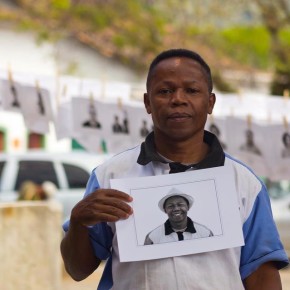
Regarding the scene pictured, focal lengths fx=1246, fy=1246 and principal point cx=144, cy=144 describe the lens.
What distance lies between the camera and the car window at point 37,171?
16.7 metres

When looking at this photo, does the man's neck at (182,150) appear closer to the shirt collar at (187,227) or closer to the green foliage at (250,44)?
the shirt collar at (187,227)

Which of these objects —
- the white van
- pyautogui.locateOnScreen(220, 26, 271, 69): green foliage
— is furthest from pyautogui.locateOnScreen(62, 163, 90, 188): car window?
pyautogui.locateOnScreen(220, 26, 271, 69): green foliage

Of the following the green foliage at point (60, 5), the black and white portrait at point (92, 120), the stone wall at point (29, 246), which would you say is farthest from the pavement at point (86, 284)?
the green foliage at point (60, 5)

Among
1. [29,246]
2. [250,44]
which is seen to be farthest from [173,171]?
[250,44]

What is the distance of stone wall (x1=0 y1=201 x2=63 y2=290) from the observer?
1115 cm

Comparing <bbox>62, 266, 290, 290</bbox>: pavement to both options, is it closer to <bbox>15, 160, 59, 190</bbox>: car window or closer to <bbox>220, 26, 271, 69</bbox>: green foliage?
<bbox>15, 160, 59, 190</bbox>: car window

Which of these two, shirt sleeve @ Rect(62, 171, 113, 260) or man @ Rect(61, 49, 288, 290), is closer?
man @ Rect(61, 49, 288, 290)

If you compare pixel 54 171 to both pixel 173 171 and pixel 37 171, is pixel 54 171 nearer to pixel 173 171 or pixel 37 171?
pixel 37 171

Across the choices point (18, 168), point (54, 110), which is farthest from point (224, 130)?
point (18, 168)

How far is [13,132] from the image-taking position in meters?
26.1

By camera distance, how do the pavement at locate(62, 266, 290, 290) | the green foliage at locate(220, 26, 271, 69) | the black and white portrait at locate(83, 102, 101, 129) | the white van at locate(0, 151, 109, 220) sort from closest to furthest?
the black and white portrait at locate(83, 102, 101, 129)
the pavement at locate(62, 266, 290, 290)
the white van at locate(0, 151, 109, 220)
the green foliage at locate(220, 26, 271, 69)

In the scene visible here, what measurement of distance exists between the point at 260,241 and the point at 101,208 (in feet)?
1.66

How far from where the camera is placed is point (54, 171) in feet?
55.2

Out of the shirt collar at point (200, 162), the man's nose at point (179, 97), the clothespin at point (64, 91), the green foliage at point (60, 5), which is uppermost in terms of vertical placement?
the green foliage at point (60, 5)
